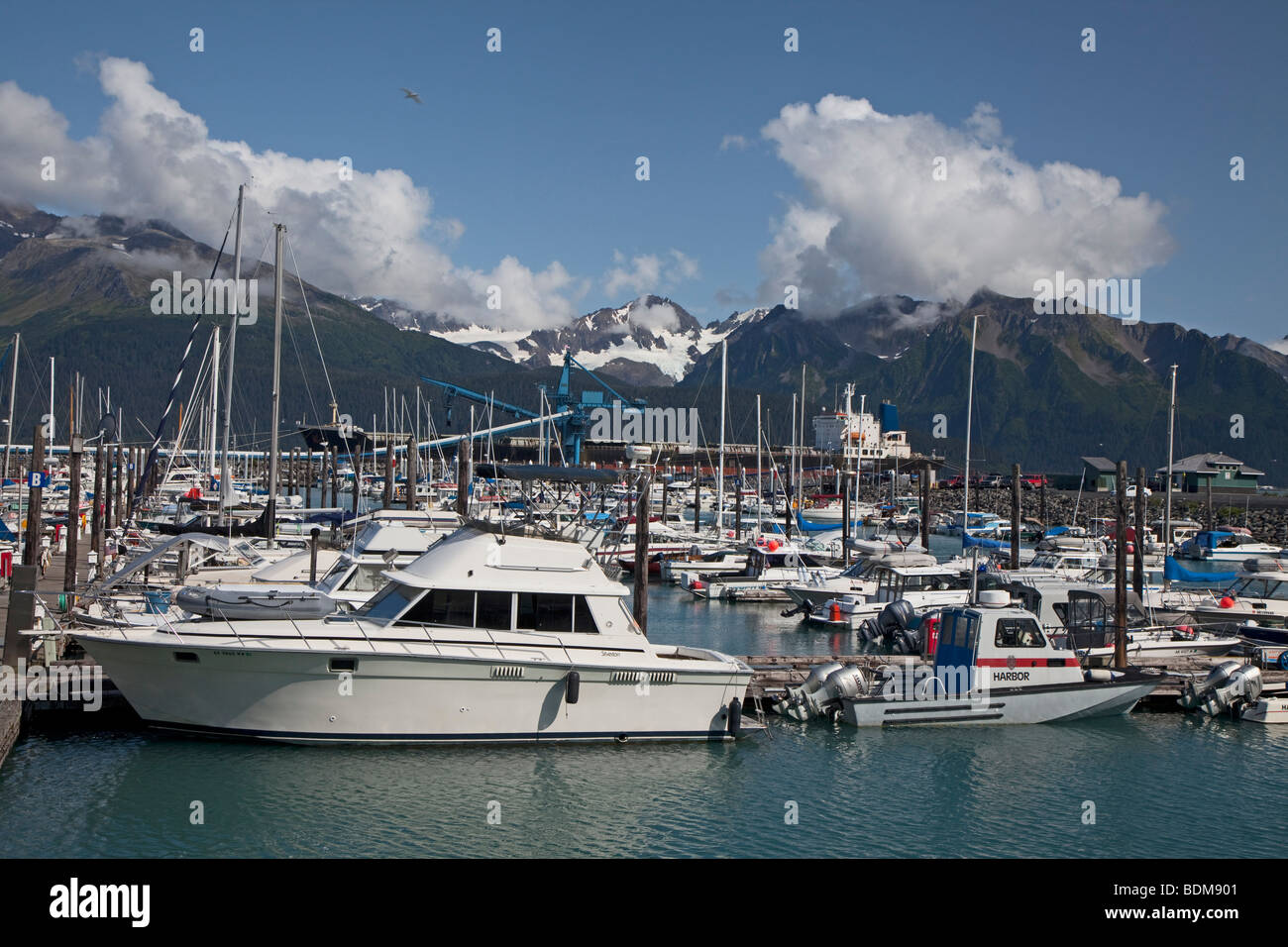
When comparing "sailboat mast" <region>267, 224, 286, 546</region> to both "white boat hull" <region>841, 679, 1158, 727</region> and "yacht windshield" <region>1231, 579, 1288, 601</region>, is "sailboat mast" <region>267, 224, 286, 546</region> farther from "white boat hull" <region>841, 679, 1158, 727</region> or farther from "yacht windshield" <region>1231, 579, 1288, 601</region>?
"yacht windshield" <region>1231, 579, 1288, 601</region>

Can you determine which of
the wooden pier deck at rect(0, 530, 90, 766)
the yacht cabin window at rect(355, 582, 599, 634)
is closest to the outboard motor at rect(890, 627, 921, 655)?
the yacht cabin window at rect(355, 582, 599, 634)

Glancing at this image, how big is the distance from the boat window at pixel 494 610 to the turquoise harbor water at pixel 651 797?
204cm

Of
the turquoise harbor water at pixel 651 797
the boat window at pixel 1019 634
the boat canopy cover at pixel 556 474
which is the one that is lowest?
the turquoise harbor water at pixel 651 797

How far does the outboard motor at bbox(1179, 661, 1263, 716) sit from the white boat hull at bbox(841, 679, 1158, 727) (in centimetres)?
220

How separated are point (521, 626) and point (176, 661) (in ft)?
17.8

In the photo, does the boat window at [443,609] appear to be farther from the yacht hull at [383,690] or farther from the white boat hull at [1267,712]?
the white boat hull at [1267,712]

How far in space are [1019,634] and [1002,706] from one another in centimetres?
140

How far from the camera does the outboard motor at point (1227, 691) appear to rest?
22.5 meters

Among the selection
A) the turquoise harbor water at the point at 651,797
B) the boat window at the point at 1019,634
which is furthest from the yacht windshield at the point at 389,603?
the boat window at the point at 1019,634

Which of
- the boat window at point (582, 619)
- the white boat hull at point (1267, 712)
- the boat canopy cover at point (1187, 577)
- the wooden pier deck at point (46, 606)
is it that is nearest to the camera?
the wooden pier deck at point (46, 606)

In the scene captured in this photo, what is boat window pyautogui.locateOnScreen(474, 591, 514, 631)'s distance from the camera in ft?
59.9

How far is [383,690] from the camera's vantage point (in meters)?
17.5

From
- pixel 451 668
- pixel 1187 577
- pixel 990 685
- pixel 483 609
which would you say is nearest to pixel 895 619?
pixel 990 685
